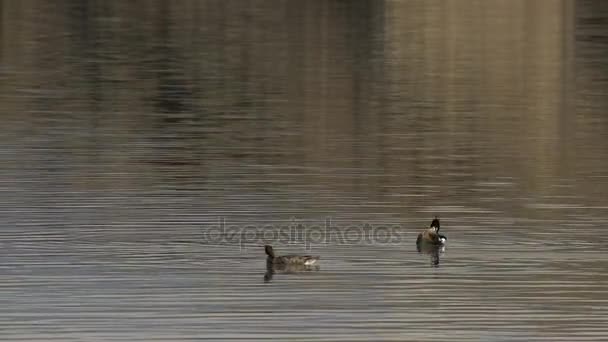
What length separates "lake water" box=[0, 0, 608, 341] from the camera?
18.5 m

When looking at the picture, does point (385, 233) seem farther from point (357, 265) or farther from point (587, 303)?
point (587, 303)

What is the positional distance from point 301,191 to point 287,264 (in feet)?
20.2

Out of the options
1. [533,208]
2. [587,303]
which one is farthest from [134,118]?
[587,303]

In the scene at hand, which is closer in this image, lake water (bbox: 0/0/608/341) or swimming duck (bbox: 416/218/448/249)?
lake water (bbox: 0/0/608/341)

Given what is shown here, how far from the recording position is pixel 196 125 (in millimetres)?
35938

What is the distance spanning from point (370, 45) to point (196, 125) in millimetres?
21689

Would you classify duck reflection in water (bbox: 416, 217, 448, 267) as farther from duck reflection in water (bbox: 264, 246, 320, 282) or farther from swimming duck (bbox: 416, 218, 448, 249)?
duck reflection in water (bbox: 264, 246, 320, 282)

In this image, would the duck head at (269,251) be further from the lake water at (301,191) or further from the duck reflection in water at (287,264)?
the lake water at (301,191)

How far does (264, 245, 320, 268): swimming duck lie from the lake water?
7.9 inches

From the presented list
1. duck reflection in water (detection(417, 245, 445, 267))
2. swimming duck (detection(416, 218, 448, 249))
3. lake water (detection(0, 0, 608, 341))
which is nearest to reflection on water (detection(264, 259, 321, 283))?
lake water (detection(0, 0, 608, 341))

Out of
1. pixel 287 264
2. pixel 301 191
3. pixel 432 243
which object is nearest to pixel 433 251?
pixel 432 243

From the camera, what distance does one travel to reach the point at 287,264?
66.9 feet

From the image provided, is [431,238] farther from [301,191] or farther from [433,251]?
[301,191]

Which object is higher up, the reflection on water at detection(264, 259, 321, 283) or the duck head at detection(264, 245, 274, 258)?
the duck head at detection(264, 245, 274, 258)
